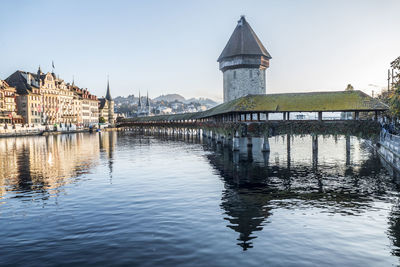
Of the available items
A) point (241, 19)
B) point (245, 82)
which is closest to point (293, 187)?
point (245, 82)

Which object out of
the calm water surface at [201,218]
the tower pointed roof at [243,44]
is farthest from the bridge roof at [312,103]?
the tower pointed roof at [243,44]

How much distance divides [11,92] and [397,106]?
109 m

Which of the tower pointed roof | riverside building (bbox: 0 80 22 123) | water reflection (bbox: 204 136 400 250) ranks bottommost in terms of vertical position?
water reflection (bbox: 204 136 400 250)

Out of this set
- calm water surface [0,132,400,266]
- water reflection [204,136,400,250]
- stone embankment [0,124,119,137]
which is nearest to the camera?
calm water surface [0,132,400,266]

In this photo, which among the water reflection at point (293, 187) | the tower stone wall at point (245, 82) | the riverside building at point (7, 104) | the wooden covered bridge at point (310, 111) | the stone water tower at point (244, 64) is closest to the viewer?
the water reflection at point (293, 187)

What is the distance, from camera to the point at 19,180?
26.7 meters

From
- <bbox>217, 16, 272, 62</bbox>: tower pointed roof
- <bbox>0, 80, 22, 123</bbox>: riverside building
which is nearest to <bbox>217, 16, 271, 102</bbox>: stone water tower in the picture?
<bbox>217, 16, 272, 62</bbox>: tower pointed roof

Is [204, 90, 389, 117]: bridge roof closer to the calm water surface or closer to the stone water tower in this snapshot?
the calm water surface

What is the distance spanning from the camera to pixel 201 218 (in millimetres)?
15672

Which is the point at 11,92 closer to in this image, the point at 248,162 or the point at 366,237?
the point at 248,162

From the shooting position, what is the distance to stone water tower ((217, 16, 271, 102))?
84.4m

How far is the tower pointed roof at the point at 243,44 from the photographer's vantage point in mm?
84250

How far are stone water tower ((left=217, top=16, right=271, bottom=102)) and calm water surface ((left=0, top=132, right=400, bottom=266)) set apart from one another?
5734 centimetres

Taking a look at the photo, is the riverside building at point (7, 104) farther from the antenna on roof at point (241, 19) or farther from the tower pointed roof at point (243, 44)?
the antenna on roof at point (241, 19)
